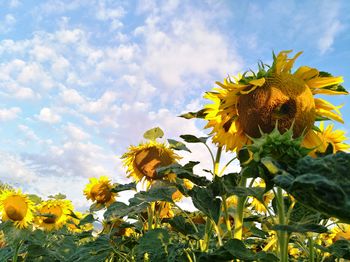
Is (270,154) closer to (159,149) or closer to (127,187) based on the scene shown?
(127,187)

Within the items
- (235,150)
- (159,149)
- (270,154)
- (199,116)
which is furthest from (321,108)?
(159,149)

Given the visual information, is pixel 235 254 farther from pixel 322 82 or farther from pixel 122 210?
pixel 122 210

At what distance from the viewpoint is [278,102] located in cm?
187

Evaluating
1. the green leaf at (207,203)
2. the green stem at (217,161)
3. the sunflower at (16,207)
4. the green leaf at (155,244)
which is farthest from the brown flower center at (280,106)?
the sunflower at (16,207)

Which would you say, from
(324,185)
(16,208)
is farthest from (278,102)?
(16,208)

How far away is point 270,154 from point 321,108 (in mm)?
1044

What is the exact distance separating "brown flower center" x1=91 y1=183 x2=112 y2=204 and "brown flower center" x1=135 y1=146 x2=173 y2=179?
1.04m

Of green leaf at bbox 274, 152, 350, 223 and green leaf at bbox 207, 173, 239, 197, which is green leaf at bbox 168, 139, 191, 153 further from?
green leaf at bbox 274, 152, 350, 223

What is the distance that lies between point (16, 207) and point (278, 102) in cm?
385

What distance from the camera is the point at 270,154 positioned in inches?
48.1

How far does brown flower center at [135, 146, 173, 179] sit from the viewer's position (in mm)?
4051

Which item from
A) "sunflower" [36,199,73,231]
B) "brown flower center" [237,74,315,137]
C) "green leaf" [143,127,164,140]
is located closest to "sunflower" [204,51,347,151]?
"brown flower center" [237,74,315,137]

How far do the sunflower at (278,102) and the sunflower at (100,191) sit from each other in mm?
3143

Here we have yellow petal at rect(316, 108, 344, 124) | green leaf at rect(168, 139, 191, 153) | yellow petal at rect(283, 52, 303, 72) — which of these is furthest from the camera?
green leaf at rect(168, 139, 191, 153)
